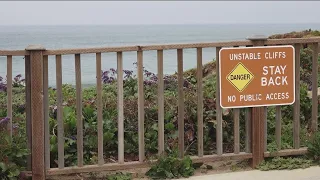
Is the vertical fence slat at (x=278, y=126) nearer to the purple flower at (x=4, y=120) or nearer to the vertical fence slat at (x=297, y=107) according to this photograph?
the vertical fence slat at (x=297, y=107)

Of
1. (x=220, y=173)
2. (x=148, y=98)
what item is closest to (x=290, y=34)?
(x=148, y=98)

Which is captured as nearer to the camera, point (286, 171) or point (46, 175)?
point (46, 175)

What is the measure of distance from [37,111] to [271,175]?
2.35 meters

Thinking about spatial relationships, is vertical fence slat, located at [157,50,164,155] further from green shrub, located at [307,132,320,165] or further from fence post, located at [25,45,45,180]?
green shrub, located at [307,132,320,165]

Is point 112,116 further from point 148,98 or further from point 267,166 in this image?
point 267,166

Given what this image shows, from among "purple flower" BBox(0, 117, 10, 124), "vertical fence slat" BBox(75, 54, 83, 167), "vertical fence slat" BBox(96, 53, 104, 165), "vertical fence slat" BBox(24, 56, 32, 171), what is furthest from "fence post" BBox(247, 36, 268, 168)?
"purple flower" BBox(0, 117, 10, 124)

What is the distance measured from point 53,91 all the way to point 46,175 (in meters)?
2.47

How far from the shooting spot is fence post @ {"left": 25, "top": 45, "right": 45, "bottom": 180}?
565 cm

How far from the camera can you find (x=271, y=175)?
6.11 meters

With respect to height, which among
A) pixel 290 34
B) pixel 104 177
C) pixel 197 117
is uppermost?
pixel 290 34

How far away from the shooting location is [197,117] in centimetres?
629

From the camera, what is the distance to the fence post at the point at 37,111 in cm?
565

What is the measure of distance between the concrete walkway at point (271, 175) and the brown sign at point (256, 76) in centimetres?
69

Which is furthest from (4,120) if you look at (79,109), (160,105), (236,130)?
(236,130)
